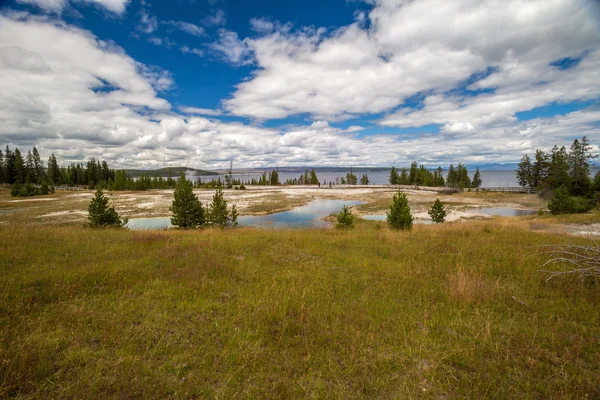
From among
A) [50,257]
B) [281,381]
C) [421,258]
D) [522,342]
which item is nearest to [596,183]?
[421,258]

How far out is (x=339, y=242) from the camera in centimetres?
1232

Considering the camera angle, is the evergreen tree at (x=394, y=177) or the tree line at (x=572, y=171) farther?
the evergreen tree at (x=394, y=177)

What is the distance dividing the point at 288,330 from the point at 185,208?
980 inches

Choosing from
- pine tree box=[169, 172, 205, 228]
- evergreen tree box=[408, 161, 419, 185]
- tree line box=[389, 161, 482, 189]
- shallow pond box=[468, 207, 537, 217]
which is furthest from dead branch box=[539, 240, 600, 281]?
evergreen tree box=[408, 161, 419, 185]

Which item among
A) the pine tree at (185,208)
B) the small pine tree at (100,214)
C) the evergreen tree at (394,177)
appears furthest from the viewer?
the evergreen tree at (394,177)

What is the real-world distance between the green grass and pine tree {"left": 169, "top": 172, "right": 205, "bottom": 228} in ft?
57.9

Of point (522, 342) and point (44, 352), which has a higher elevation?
point (44, 352)

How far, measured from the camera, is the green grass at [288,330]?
3432 mm

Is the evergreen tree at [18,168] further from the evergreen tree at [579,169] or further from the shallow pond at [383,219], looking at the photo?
the evergreen tree at [579,169]

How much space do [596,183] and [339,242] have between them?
64277 mm

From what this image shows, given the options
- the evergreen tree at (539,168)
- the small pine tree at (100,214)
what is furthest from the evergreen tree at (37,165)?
the evergreen tree at (539,168)

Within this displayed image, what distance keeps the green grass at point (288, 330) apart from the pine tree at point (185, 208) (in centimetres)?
1764

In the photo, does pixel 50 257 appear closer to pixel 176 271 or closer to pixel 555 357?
pixel 176 271

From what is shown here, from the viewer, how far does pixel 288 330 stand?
4754 millimetres
